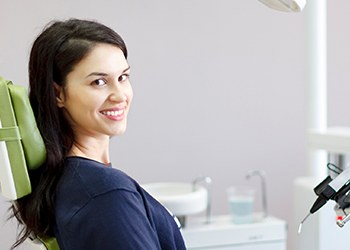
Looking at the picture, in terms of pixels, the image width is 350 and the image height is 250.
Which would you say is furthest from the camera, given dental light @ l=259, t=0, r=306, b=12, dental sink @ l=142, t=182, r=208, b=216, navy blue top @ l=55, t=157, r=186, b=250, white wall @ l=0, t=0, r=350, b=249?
white wall @ l=0, t=0, r=350, b=249

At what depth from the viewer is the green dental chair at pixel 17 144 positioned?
3.99 ft

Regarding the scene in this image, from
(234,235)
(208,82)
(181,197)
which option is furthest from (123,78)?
(208,82)

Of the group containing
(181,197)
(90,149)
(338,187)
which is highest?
(90,149)

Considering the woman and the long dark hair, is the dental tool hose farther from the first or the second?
the long dark hair

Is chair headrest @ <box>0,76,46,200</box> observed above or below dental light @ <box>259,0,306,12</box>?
below

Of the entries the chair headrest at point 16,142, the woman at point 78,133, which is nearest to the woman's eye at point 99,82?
the woman at point 78,133

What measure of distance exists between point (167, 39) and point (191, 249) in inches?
39.0

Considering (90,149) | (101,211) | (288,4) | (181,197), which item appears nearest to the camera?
(101,211)

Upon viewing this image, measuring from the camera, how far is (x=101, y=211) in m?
1.14

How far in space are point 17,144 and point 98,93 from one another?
0.20 meters

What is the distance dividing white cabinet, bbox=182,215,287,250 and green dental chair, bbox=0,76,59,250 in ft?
3.58

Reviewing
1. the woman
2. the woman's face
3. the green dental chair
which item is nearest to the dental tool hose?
the woman

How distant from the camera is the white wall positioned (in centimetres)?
265

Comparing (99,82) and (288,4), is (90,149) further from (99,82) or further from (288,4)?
(288,4)
